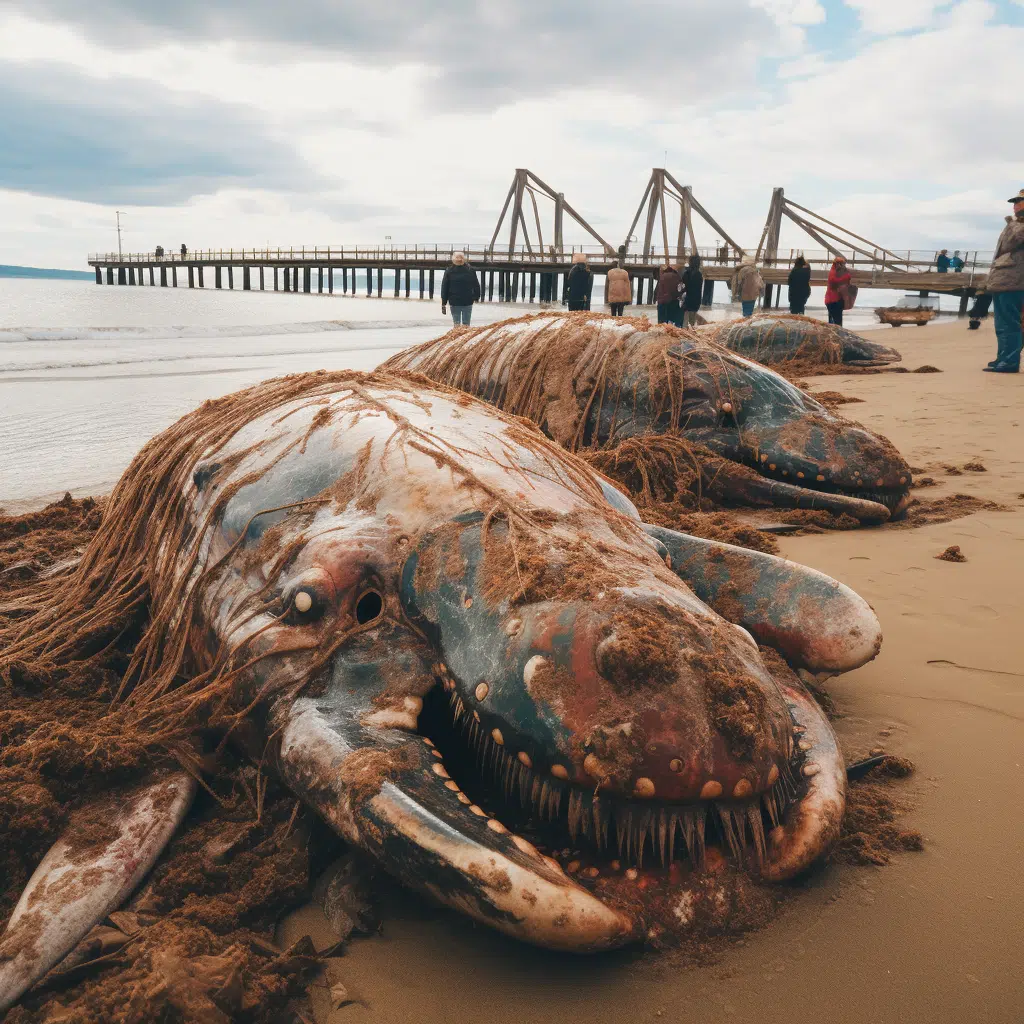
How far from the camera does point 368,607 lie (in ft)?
8.62

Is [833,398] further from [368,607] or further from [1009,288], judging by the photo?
[368,607]

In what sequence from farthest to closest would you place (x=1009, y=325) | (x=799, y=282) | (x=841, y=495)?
1. (x=799, y=282)
2. (x=1009, y=325)
3. (x=841, y=495)

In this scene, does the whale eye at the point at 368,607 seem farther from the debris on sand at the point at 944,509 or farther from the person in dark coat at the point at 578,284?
the person in dark coat at the point at 578,284

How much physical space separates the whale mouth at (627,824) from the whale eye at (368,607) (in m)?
0.53

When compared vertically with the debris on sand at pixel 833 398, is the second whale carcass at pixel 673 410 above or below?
above

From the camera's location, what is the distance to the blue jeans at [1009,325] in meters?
13.4

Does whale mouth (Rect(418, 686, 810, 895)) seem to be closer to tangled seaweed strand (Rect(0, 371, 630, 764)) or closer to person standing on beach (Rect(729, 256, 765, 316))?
tangled seaweed strand (Rect(0, 371, 630, 764))

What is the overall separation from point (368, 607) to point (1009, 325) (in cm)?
1383

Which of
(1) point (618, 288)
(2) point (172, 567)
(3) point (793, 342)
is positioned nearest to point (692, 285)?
(1) point (618, 288)

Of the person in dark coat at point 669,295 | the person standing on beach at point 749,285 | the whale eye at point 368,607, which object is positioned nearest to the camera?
the whale eye at point 368,607

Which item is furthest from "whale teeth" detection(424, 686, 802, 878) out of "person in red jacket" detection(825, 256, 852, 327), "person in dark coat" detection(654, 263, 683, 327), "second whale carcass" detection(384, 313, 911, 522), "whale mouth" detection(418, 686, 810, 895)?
"person in red jacket" detection(825, 256, 852, 327)

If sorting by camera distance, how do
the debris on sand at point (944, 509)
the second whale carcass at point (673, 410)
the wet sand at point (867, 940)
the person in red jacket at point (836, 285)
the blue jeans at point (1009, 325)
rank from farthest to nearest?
the person in red jacket at point (836, 285), the blue jeans at point (1009, 325), the second whale carcass at point (673, 410), the debris on sand at point (944, 509), the wet sand at point (867, 940)

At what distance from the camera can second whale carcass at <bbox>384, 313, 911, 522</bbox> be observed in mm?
6074

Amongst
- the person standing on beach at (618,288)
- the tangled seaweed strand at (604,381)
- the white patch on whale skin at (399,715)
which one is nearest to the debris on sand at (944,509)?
the tangled seaweed strand at (604,381)
